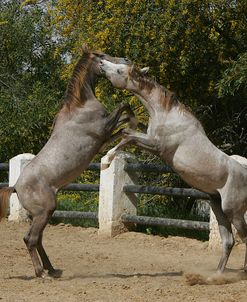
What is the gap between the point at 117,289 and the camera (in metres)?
6.73

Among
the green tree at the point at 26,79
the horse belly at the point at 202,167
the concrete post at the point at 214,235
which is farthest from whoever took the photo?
the green tree at the point at 26,79

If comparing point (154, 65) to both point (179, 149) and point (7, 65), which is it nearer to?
Result: point (179, 149)

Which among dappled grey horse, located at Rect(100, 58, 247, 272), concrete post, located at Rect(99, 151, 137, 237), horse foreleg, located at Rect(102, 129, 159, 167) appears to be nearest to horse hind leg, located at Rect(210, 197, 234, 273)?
dappled grey horse, located at Rect(100, 58, 247, 272)

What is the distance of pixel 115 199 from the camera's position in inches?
419

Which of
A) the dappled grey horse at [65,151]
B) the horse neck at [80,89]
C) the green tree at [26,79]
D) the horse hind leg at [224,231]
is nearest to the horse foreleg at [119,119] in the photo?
the dappled grey horse at [65,151]

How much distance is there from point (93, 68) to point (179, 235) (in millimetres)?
3600

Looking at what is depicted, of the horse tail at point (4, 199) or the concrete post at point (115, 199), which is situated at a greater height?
the horse tail at point (4, 199)

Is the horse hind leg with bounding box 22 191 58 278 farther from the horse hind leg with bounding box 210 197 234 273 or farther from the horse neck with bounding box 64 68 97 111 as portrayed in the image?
the horse hind leg with bounding box 210 197 234 273

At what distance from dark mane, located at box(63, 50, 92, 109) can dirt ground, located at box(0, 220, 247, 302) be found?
1.91 meters

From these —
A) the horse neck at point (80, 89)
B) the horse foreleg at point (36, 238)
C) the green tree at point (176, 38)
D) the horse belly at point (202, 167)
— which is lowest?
the horse foreleg at point (36, 238)

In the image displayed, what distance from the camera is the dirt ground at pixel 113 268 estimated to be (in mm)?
6496

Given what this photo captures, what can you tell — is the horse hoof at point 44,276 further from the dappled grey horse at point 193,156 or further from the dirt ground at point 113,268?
the dappled grey horse at point 193,156

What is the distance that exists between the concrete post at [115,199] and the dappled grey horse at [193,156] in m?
3.17

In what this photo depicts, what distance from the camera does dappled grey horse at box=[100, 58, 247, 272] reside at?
24.0 feet
